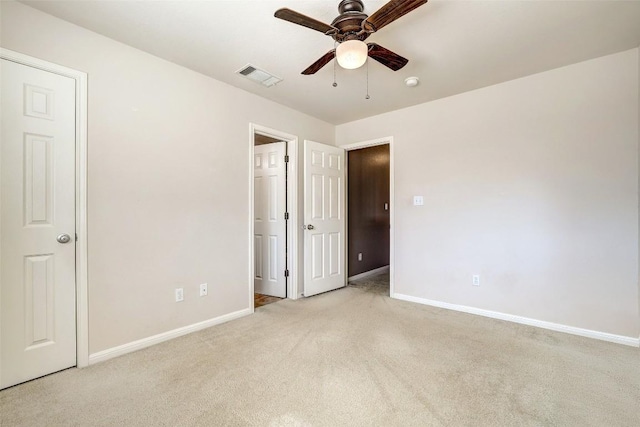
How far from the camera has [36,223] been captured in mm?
1942

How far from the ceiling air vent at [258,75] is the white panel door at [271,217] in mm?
939

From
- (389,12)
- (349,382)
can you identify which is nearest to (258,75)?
(389,12)

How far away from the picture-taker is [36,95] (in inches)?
75.9

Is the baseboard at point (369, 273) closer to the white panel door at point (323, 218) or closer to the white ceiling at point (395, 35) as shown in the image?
the white panel door at point (323, 218)

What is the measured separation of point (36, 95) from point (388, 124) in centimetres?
344

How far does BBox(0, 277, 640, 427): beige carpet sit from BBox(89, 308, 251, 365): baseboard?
0.25 feet

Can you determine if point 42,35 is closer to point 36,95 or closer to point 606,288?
point 36,95

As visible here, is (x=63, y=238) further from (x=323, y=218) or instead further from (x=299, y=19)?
(x=323, y=218)

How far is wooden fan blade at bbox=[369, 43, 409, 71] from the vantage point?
189cm

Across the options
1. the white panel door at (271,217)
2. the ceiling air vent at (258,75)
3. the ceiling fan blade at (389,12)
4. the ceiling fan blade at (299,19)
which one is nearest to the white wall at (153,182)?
the ceiling air vent at (258,75)

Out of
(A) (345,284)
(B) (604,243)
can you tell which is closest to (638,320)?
(B) (604,243)

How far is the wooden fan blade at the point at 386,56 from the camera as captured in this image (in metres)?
1.89

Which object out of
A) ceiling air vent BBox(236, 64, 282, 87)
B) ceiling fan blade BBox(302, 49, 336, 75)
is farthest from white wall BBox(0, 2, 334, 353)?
ceiling fan blade BBox(302, 49, 336, 75)

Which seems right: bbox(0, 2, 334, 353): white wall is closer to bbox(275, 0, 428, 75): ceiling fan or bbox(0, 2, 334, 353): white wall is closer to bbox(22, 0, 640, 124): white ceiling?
bbox(22, 0, 640, 124): white ceiling
